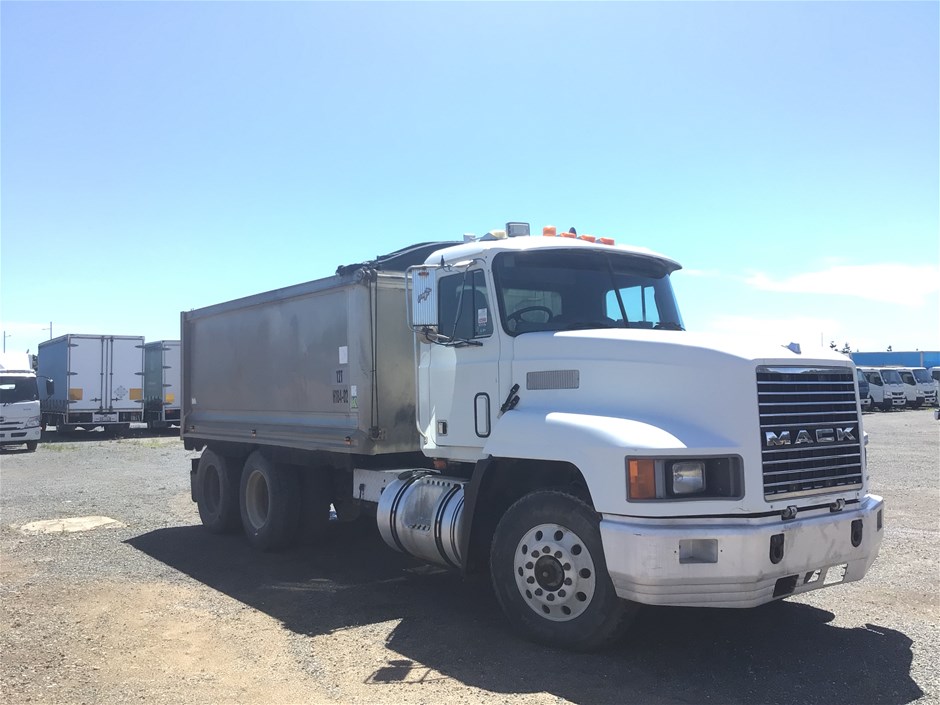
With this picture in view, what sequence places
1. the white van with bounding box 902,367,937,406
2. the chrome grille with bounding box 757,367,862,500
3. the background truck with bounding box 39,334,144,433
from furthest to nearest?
the white van with bounding box 902,367,937,406
the background truck with bounding box 39,334,144,433
the chrome grille with bounding box 757,367,862,500

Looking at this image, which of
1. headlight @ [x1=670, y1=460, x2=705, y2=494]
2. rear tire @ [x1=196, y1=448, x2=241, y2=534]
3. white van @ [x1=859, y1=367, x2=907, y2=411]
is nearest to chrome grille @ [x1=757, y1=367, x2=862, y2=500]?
headlight @ [x1=670, y1=460, x2=705, y2=494]

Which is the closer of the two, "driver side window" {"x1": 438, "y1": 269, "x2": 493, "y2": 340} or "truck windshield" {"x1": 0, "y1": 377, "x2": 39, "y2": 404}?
"driver side window" {"x1": 438, "y1": 269, "x2": 493, "y2": 340}

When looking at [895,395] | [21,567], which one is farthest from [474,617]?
[895,395]

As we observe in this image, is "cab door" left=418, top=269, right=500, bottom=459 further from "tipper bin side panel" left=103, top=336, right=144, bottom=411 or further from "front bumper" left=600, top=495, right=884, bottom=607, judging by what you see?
"tipper bin side panel" left=103, top=336, right=144, bottom=411

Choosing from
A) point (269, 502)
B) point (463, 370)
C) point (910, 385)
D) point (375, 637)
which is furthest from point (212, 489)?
point (910, 385)

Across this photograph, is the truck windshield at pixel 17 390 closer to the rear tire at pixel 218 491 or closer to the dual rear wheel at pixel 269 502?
the rear tire at pixel 218 491

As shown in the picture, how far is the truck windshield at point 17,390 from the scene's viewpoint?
24.7 metres

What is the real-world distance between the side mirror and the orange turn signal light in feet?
7.20

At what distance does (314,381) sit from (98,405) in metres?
23.6

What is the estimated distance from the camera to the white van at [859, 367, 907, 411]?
40741 millimetres

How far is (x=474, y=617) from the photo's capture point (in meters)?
6.60

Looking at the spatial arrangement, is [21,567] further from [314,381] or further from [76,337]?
[76,337]

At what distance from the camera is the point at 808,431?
214 inches

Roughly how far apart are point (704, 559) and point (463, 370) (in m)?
2.54
